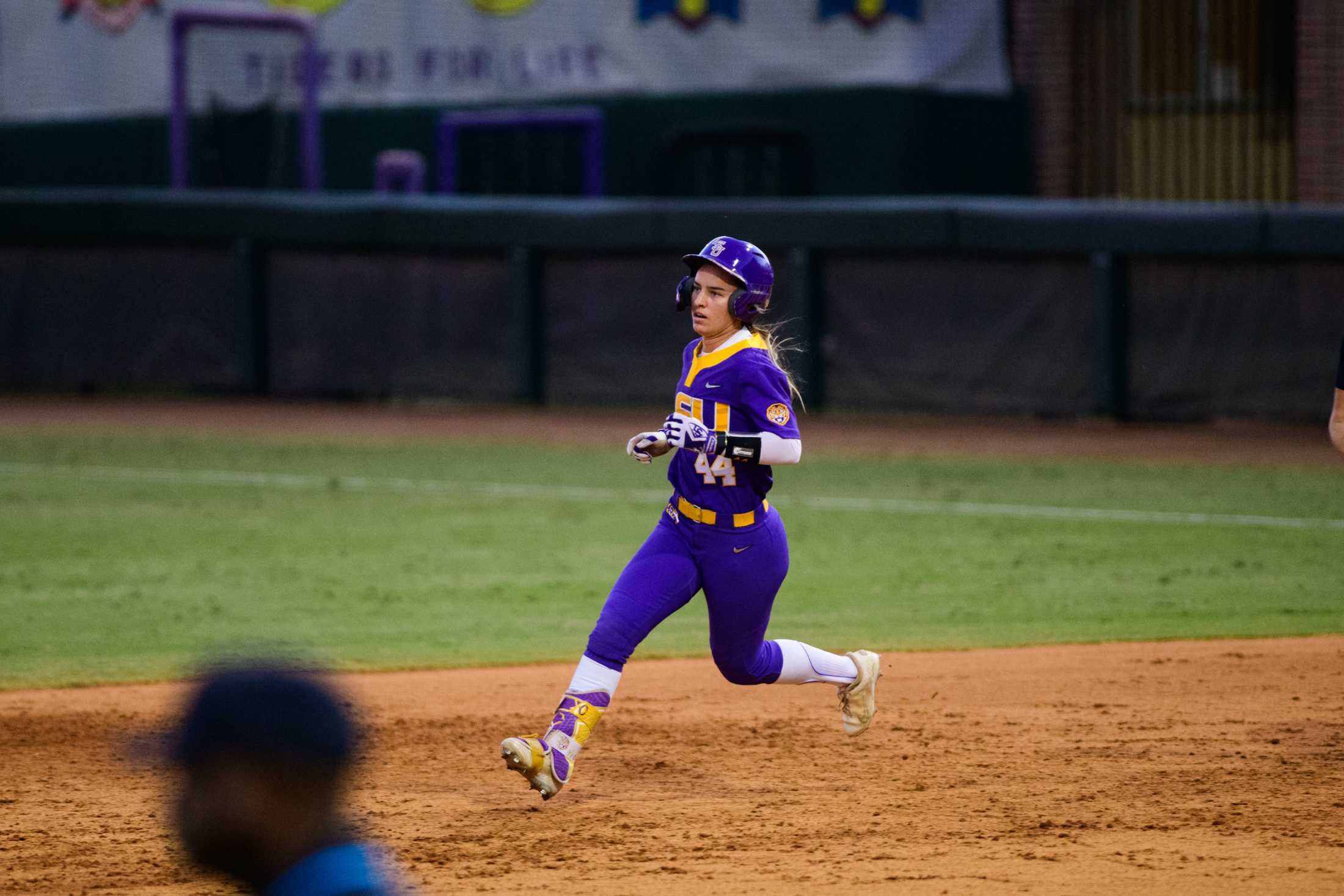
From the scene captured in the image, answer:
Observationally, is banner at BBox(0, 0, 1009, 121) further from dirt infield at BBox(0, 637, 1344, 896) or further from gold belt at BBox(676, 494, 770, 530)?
gold belt at BBox(676, 494, 770, 530)

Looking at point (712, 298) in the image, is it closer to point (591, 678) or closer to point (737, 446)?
point (737, 446)

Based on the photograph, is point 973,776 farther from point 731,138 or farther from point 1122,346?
point 731,138

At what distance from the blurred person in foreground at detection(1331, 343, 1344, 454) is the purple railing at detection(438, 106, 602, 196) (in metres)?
14.8

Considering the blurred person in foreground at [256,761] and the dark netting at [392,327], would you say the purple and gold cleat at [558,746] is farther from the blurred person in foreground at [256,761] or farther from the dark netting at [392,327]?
the dark netting at [392,327]

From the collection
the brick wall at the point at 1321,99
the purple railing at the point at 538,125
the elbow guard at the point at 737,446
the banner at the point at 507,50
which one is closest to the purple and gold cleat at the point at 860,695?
the elbow guard at the point at 737,446

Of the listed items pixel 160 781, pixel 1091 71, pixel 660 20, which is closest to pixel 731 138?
pixel 660 20

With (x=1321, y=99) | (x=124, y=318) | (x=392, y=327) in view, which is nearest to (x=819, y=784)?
(x=392, y=327)

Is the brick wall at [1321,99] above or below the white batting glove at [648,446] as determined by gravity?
above

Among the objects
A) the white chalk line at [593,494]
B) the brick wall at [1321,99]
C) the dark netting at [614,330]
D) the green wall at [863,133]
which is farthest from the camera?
the green wall at [863,133]

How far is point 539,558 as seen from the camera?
1086cm

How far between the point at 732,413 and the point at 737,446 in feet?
0.73

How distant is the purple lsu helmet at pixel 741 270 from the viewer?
5.51 metres

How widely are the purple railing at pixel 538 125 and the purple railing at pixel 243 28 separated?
1.52 metres

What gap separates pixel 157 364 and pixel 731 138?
6992mm
